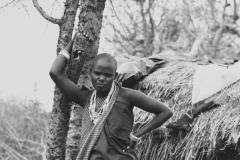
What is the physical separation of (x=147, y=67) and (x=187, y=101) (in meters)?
1.03

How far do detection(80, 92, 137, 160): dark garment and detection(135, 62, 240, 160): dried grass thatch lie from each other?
3.91 ft

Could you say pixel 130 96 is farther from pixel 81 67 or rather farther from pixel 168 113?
pixel 81 67

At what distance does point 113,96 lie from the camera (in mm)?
3127

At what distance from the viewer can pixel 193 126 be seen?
4.39m

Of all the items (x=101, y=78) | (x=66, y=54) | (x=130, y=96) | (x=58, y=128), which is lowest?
(x=58, y=128)

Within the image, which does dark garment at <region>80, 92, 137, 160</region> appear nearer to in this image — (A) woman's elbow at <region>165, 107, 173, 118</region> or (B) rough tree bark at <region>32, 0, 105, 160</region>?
(A) woman's elbow at <region>165, 107, 173, 118</region>

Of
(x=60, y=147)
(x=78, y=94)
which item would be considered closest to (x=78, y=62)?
(x=78, y=94)

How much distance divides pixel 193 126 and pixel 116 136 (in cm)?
156

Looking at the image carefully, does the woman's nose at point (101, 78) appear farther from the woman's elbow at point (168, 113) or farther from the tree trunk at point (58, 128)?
the tree trunk at point (58, 128)

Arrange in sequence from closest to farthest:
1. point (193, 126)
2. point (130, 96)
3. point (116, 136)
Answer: point (116, 136), point (130, 96), point (193, 126)

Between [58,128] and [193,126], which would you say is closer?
[58,128]

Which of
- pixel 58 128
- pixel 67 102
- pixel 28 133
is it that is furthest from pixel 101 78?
pixel 28 133

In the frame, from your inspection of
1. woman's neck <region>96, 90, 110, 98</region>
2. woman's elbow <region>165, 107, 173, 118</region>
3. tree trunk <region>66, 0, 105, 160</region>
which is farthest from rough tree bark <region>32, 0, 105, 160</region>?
woman's elbow <region>165, 107, 173, 118</region>

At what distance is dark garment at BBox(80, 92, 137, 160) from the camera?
9.82 ft
